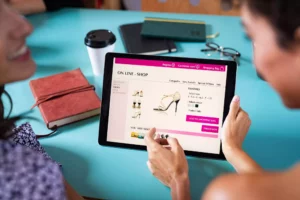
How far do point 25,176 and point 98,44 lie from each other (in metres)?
0.59

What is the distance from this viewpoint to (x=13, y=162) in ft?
2.31

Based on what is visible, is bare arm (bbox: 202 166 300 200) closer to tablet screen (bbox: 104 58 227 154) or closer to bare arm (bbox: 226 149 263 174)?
bare arm (bbox: 226 149 263 174)

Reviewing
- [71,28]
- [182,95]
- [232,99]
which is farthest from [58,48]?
[232,99]

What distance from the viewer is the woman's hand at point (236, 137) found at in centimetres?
89

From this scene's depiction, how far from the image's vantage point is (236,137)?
95 cm

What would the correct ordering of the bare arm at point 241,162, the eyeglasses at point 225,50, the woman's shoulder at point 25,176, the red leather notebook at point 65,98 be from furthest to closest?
the eyeglasses at point 225,50 → the red leather notebook at point 65,98 → the bare arm at point 241,162 → the woman's shoulder at point 25,176

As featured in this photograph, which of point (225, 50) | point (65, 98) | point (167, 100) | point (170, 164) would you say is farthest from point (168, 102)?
point (225, 50)

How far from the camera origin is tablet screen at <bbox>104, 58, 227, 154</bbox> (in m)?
0.98

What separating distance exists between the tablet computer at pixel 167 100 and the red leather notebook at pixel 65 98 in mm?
124

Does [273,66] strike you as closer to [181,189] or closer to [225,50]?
[181,189]

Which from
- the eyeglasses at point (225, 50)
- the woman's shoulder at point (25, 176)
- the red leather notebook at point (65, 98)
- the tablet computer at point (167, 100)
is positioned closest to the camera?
the woman's shoulder at point (25, 176)

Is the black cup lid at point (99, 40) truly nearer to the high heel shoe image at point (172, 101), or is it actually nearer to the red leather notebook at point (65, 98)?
the red leather notebook at point (65, 98)

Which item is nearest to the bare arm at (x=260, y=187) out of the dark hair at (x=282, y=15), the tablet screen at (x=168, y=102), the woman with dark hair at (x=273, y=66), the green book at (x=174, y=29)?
the woman with dark hair at (x=273, y=66)

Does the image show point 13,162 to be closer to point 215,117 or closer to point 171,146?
point 171,146
